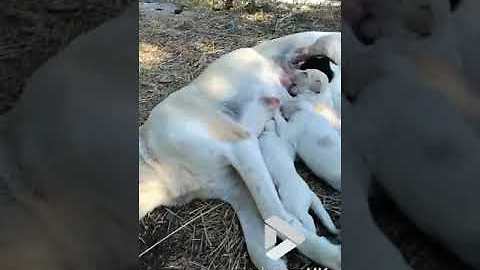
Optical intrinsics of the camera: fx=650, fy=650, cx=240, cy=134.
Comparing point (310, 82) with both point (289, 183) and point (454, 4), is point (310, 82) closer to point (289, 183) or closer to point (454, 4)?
point (289, 183)

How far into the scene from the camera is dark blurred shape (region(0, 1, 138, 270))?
102 centimetres

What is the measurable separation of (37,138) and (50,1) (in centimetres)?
24

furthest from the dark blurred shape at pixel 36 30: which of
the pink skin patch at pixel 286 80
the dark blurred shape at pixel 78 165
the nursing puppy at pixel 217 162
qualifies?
the pink skin patch at pixel 286 80

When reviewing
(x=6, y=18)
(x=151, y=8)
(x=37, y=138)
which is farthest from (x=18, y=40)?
(x=151, y=8)

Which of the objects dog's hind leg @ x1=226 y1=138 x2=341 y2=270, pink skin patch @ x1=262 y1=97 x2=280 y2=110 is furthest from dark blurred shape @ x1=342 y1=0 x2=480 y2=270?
pink skin patch @ x1=262 y1=97 x2=280 y2=110

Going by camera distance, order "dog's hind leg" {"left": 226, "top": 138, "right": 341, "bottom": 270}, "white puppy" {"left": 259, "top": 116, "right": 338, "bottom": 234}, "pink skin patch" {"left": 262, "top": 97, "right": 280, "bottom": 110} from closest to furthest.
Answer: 1. "dog's hind leg" {"left": 226, "top": 138, "right": 341, "bottom": 270}
2. "white puppy" {"left": 259, "top": 116, "right": 338, "bottom": 234}
3. "pink skin patch" {"left": 262, "top": 97, "right": 280, "bottom": 110}

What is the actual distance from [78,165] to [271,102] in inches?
24.4

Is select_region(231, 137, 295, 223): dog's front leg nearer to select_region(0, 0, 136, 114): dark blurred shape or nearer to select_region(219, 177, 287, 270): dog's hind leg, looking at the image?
select_region(219, 177, 287, 270): dog's hind leg

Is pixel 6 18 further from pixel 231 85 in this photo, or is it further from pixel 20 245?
pixel 231 85

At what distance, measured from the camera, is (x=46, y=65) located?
1071 millimetres

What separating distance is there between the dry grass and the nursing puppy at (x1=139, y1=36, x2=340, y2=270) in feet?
0.10

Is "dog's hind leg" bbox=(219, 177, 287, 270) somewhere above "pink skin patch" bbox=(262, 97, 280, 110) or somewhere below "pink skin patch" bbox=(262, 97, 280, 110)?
below

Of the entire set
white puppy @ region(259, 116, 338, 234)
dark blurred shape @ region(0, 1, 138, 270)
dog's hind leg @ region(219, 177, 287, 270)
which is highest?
dark blurred shape @ region(0, 1, 138, 270)

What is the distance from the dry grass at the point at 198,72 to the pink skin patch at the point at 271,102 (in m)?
0.17
